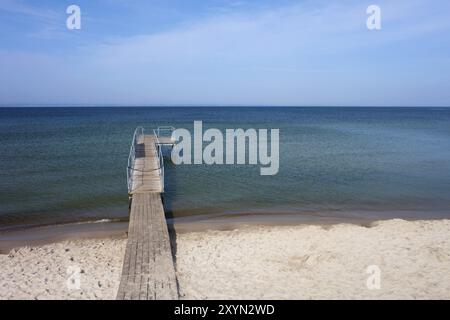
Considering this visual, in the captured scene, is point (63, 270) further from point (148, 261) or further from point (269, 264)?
point (269, 264)

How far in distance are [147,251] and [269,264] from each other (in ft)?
10.3

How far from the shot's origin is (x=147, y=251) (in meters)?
8.99

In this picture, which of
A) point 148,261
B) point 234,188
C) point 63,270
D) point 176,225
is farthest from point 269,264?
point 234,188

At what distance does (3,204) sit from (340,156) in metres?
21.9

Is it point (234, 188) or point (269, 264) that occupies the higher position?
point (234, 188)

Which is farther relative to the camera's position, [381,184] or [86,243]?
[381,184]

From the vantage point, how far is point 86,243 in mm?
11023

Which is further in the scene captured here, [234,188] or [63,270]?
[234,188]

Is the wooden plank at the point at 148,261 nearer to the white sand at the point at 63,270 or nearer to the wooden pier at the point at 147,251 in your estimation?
the wooden pier at the point at 147,251
